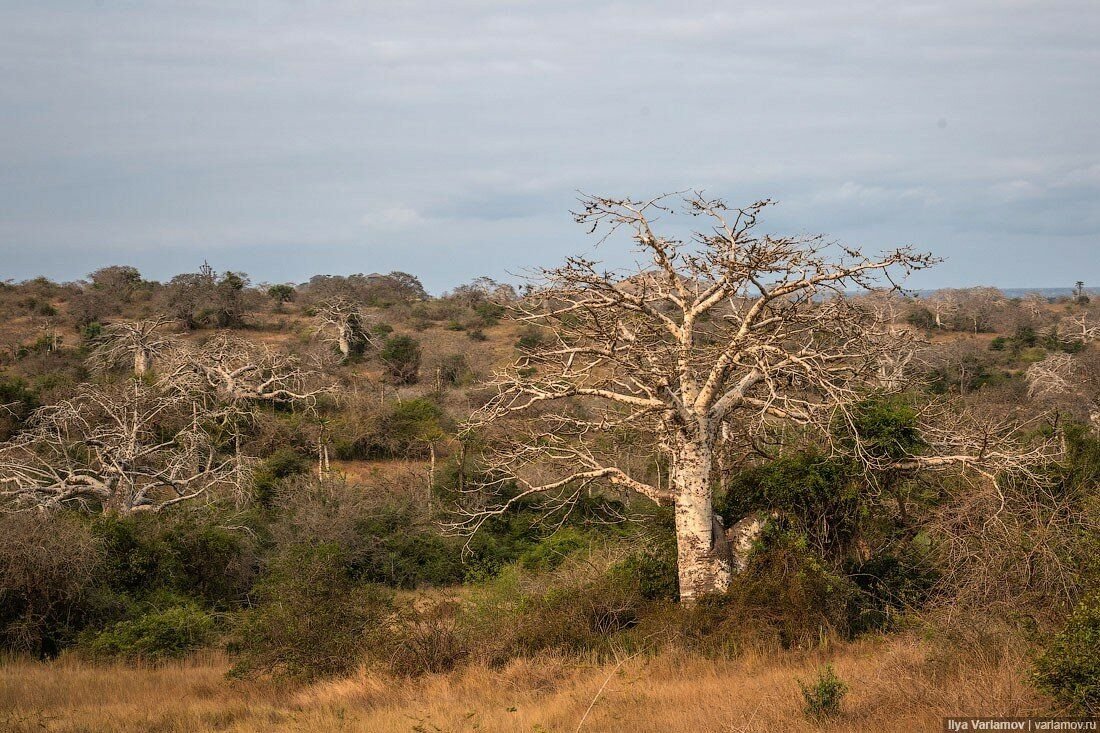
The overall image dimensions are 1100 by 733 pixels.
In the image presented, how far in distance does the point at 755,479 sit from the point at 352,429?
837 inches

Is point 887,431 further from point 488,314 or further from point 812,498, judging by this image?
point 488,314

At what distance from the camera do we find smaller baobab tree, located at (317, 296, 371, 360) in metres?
45.0

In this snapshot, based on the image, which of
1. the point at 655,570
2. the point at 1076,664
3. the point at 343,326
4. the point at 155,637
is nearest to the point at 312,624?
the point at 655,570

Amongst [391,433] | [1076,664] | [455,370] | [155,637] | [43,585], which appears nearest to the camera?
[1076,664]

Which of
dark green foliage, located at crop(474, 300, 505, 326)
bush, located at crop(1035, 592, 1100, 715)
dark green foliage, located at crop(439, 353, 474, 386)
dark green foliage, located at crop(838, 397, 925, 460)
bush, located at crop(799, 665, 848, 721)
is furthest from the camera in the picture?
dark green foliage, located at crop(474, 300, 505, 326)

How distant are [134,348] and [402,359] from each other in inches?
524

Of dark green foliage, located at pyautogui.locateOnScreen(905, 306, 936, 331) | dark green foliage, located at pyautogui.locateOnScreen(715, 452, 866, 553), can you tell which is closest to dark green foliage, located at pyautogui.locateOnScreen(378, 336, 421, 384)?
dark green foliage, located at pyautogui.locateOnScreen(715, 452, 866, 553)

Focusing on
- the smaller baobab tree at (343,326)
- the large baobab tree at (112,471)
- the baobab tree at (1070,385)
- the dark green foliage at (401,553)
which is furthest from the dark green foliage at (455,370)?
the baobab tree at (1070,385)

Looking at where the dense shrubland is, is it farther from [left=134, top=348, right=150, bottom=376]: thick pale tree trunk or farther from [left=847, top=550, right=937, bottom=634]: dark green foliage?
[left=134, top=348, right=150, bottom=376]: thick pale tree trunk

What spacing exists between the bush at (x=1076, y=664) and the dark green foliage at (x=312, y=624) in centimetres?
716

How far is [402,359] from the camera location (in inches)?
1681

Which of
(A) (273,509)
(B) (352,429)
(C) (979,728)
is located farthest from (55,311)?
(C) (979,728)

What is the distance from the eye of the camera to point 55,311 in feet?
170

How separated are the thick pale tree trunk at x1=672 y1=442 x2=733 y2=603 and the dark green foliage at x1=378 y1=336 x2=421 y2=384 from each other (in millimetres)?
31591
